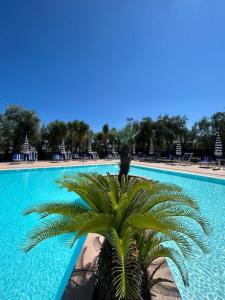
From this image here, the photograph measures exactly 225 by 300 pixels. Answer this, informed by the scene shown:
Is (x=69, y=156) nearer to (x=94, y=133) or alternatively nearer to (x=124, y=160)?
(x=94, y=133)

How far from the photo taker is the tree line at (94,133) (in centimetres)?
2781

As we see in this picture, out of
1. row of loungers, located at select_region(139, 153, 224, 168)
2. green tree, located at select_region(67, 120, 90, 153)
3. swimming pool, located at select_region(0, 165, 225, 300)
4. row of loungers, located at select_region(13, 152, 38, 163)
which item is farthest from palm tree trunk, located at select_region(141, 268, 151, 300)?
green tree, located at select_region(67, 120, 90, 153)

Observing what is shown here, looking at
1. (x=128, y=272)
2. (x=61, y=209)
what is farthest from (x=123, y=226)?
(x=61, y=209)

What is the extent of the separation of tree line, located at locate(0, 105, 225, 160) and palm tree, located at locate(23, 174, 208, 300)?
25529 millimetres

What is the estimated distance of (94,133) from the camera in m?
38.8

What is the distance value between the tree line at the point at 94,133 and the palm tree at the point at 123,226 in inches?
1005

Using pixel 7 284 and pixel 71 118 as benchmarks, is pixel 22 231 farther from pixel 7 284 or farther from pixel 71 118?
pixel 71 118

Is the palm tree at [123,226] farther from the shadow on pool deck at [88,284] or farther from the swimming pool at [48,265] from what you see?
the swimming pool at [48,265]

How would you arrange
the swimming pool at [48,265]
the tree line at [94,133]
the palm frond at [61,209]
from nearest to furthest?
1. the palm frond at [61,209]
2. the swimming pool at [48,265]
3. the tree line at [94,133]

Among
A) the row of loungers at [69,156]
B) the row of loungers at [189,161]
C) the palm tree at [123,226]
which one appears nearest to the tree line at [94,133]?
the row of loungers at [69,156]

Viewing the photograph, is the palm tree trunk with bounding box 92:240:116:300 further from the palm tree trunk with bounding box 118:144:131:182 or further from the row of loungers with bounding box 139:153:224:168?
the row of loungers with bounding box 139:153:224:168

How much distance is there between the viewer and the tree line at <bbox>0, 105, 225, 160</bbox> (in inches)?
1095

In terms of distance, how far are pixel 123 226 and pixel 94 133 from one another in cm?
3672

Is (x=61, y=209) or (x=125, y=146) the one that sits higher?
(x=125, y=146)
